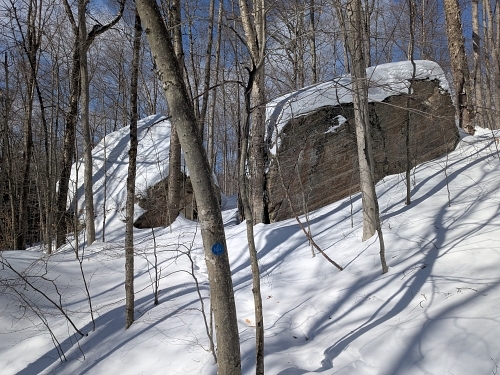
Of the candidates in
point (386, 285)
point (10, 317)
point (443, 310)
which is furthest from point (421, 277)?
point (10, 317)

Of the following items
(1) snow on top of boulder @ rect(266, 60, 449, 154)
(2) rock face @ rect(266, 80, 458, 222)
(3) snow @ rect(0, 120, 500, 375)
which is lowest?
(3) snow @ rect(0, 120, 500, 375)

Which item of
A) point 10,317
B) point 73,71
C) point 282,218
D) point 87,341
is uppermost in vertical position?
point 73,71

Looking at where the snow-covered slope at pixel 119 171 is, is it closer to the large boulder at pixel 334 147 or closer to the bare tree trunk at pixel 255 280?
the large boulder at pixel 334 147

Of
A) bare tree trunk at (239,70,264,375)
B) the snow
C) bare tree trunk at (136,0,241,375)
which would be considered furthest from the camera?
the snow

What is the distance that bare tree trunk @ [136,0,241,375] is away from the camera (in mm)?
2766

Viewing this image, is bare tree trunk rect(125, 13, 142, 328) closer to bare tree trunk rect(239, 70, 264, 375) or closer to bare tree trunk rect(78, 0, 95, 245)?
bare tree trunk rect(239, 70, 264, 375)

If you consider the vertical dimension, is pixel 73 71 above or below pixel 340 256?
above

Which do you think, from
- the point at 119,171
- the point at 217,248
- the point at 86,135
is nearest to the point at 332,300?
the point at 217,248

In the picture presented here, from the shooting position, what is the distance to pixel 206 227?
2783 millimetres

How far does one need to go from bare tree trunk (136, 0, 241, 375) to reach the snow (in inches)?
37.1

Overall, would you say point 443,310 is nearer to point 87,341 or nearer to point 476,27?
point 87,341

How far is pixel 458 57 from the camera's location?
9406 millimetres

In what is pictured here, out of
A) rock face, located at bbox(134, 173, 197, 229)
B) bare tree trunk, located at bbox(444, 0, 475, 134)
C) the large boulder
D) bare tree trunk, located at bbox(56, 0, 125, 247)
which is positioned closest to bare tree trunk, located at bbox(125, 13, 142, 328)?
the large boulder

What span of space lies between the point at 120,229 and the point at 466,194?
9.26m
